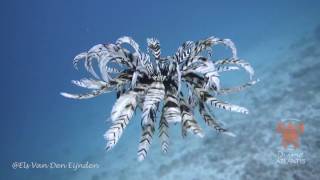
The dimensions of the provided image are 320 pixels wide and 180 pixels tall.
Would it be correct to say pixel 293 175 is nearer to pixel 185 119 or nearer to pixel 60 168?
pixel 185 119

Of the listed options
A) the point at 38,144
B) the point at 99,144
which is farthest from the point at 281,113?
the point at 38,144

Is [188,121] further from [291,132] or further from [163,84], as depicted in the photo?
[291,132]

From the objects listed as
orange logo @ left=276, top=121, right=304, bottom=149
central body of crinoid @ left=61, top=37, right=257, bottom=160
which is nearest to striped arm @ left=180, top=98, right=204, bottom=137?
central body of crinoid @ left=61, top=37, right=257, bottom=160

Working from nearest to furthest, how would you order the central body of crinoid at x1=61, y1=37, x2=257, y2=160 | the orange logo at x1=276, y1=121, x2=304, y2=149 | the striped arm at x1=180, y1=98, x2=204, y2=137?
the striped arm at x1=180, y1=98, x2=204, y2=137 < the central body of crinoid at x1=61, y1=37, x2=257, y2=160 < the orange logo at x1=276, y1=121, x2=304, y2=149

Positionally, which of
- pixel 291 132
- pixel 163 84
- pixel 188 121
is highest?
pixel 291 132

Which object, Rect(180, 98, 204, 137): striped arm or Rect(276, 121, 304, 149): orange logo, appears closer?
Rect(180, 98, 204, 137): striped arm

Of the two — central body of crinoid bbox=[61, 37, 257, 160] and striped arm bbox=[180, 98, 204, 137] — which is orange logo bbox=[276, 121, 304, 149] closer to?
central body of crinoid bbox=[61, 37, 257, 160]

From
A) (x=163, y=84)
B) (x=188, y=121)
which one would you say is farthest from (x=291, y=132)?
(x=188, y=121)
